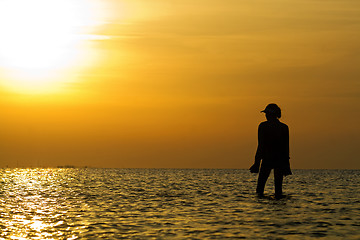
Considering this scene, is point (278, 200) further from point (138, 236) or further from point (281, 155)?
point (138, 236)

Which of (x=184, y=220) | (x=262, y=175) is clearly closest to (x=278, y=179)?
(x=262, y=175)

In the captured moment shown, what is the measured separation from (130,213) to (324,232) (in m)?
7.86

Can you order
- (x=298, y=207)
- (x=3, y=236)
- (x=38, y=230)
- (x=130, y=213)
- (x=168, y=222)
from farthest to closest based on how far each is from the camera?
(x=298, y=207), (x=130, y=213), (x=168, y=222), (x=38, y=230), (x=3, y=236)

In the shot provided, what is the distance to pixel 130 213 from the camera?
903 inches

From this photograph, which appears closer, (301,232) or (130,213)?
(301,232)

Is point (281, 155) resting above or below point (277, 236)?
above

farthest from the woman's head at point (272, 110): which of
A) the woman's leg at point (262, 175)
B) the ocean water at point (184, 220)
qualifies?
the ocean water at point (184, 220)

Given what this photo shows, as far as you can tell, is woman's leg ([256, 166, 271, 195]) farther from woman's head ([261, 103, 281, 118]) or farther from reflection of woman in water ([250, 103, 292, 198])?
woman's head ([261, 103, 281, 118])

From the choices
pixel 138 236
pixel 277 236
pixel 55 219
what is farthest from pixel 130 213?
pixel 277 236

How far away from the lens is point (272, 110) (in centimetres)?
2612

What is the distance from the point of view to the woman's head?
1029 inches

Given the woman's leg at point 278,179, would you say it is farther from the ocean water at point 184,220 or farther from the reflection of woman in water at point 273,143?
the ocean water at point 184,220

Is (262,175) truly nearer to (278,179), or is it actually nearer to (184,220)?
(278,179)

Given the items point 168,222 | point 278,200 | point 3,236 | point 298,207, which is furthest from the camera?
point 278,200
